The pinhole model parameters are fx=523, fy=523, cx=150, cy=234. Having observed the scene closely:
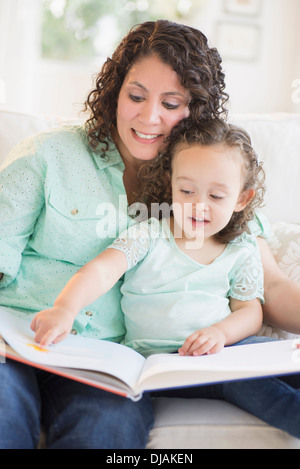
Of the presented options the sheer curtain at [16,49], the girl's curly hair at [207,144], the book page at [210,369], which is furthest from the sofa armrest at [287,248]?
the sheer curtain at [16,49]

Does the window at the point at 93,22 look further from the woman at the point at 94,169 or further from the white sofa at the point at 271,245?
the woman at the point at 94,169

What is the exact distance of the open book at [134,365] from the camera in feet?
3.00

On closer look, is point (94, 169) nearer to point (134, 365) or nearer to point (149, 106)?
point (149, 106)

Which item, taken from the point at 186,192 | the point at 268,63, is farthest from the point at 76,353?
the point at 268,63

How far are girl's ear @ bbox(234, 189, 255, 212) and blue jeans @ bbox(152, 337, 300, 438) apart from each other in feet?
1.48

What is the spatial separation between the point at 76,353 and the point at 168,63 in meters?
0.74

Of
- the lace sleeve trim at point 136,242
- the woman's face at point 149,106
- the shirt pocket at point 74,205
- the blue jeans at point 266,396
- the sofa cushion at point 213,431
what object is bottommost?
the sofa cushion at point 213,431

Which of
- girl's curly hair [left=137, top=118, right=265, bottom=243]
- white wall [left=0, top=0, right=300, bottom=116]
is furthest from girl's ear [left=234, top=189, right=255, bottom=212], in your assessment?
white wall [left=0, top=0, right=300, bottom=116]

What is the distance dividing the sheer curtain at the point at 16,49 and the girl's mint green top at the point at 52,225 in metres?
1.95

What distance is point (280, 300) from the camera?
1.33m

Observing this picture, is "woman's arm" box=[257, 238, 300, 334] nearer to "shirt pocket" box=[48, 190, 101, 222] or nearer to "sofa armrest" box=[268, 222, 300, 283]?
"sofa armrest" box=[268, 222, 300, 283]

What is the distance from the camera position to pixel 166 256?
1.29 metres

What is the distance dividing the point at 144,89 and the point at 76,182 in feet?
0.94

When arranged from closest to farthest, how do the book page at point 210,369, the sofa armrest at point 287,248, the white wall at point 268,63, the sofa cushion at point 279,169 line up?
the book page at point 210,369 → the sofa armrest at point 287,248 → the sofa cushion at point 279,169 → the white wall at point 268,63
